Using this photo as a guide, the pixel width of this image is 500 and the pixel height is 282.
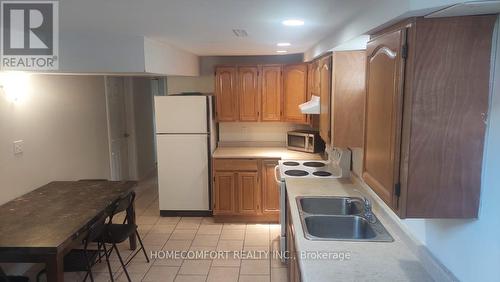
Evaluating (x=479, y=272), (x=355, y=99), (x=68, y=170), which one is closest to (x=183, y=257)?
(x=68, y=170)

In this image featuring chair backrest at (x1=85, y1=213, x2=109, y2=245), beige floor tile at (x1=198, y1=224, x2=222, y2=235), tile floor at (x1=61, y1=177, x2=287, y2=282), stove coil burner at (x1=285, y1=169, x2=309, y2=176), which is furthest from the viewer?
beige floor tile at (x1=198, y1=224, x2=222, y2=235)

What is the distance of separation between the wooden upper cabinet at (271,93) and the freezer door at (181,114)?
2.67 ft

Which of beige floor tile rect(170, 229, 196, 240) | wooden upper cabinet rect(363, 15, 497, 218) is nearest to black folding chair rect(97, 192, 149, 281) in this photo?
beige floor tile rect(170, 229, 196, 240)

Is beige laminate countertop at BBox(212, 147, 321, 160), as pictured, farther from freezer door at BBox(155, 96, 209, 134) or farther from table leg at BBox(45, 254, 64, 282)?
table leg at BBox(45, 254, 64, 282)

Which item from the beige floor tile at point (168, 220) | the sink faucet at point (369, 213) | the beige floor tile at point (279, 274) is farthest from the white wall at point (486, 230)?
the beige floor tile at point (168, 220)

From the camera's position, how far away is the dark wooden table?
2.15 metres

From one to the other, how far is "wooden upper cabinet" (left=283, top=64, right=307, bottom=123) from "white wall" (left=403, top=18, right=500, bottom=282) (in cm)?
316

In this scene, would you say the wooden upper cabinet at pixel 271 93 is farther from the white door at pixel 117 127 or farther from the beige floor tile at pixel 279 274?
the white door at pixel 117 127

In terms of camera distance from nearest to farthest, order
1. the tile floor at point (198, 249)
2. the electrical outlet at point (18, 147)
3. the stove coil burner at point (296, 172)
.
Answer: the electrical outlet at point (18, 147) < the tile floor at point (198, 249) < the stove coil burner at point (296, 172)

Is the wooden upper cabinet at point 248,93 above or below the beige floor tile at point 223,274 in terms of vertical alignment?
above

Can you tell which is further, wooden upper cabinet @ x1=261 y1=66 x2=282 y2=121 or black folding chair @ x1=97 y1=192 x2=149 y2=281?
wooden upper cabinet @ x1=261 y1=66 x2=282 y2=121

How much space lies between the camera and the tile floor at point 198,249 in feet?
10.5

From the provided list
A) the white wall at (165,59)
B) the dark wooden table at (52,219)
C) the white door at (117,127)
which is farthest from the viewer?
the white door at (117,127)

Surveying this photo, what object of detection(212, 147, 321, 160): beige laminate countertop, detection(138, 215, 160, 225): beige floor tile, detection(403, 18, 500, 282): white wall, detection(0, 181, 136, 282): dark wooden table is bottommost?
detection(138, 215, 160, 225): beige floor tile
